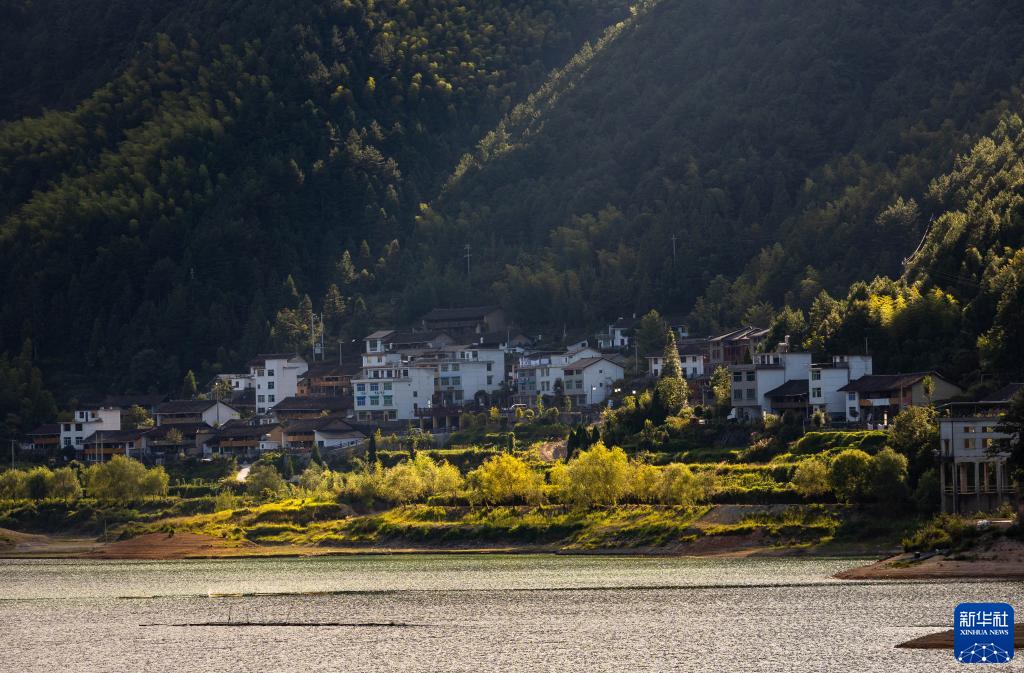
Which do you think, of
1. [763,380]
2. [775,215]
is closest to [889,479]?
[763,380]

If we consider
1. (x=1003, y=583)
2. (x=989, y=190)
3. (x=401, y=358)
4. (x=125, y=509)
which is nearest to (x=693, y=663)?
(x=1003, y=583)

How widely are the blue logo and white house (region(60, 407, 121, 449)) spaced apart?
4349 inches

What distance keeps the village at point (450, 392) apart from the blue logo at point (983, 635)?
4719 centimetres

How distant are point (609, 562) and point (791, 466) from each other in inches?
508

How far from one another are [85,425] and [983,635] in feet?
375

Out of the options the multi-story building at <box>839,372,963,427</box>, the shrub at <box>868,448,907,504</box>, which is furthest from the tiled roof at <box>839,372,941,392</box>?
the shrub at <box>868,448,907,504</box>

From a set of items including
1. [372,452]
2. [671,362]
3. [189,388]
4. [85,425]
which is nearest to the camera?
[372,452]

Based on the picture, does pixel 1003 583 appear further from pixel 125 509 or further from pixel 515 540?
pixel 125 509

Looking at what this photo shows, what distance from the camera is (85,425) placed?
155 m

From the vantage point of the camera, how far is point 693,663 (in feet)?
174

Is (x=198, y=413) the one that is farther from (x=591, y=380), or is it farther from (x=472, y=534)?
(x=472, y=534)

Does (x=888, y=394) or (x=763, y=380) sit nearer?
(x=888, y=394)

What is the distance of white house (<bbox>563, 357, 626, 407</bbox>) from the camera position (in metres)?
140

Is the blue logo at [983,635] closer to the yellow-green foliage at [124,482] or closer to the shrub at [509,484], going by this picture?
the shrub at [509,484]
